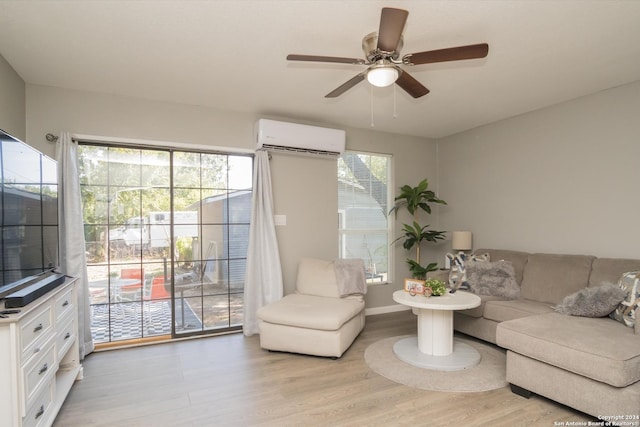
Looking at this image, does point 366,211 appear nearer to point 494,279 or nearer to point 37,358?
point 494,279

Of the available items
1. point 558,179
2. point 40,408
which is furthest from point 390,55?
point 40,408

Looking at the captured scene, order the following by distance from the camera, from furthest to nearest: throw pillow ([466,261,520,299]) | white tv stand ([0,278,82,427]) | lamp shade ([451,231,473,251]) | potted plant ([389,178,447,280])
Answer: potted plant ([389,178,447,280]) → lamp shade ([451,231,473,251]) → throw pillow ([466,261,520,299]) → white tv stand ([0,278,82,427])

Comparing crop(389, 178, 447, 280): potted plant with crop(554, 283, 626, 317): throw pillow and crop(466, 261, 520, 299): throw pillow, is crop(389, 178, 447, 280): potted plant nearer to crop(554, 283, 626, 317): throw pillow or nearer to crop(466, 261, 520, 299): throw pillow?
crop(466, 261, 520, 299): throw pillow

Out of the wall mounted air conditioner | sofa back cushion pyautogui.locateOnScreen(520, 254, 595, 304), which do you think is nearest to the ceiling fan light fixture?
the wall mounted air conditioner

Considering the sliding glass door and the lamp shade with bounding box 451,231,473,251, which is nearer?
the sliding glass door

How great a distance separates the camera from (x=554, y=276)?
340 centimetres

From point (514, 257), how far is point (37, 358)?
433 centimetres

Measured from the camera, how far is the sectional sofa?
201 cm

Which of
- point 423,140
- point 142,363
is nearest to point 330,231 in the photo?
point 423,140

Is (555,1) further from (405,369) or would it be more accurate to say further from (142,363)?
(142,363)

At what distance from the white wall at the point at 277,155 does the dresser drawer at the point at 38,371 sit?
2.00 metres

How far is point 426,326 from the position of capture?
3.11 meters

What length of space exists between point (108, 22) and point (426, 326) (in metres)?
3.41

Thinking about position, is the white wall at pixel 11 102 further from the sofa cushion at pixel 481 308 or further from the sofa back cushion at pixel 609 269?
the sofa back cushion at pixel 609 269
